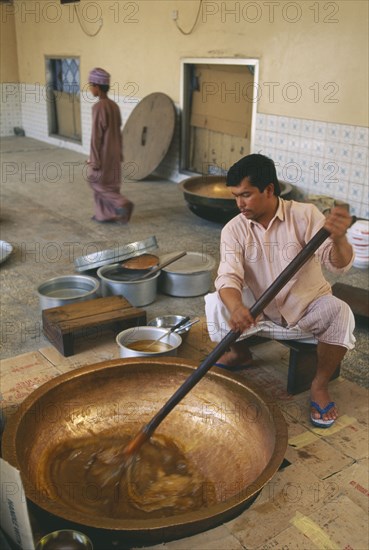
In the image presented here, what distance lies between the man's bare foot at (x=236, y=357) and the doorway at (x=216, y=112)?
167 inches

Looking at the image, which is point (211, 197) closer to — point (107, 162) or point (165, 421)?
point (107, 162)

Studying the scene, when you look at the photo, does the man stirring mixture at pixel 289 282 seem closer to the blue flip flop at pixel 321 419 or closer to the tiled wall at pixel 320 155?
the blue flip flop at pixel 321 419

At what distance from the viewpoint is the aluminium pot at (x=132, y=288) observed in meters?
3.80

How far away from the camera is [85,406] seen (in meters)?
2.47

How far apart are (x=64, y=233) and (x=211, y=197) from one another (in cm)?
160

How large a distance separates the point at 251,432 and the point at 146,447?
1.50 feet

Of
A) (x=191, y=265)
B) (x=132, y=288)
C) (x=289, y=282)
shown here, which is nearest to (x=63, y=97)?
(x=191, y=265)

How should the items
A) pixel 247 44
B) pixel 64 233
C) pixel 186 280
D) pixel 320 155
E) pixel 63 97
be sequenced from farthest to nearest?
1. pixel 63 97
2. pixel 247 44
3. pixel 320 155
4. pixel 64 233
5. pixel 186 280

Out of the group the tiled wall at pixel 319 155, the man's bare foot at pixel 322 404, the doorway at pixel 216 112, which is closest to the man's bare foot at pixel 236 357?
the man's bare foot at pixel 322 404

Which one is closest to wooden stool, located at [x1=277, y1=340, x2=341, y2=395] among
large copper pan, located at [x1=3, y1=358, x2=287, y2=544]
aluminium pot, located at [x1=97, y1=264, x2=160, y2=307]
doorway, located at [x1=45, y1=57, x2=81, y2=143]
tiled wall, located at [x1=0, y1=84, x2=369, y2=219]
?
large copper pan, located at [x1=3, y1=358, x2=287, y2=544]

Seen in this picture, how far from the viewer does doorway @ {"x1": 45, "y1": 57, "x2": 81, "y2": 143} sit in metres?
10.3

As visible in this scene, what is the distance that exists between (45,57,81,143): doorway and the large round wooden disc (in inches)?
101

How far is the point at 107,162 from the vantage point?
600 cm

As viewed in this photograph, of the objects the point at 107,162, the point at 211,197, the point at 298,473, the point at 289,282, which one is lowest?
the point at 298,473
